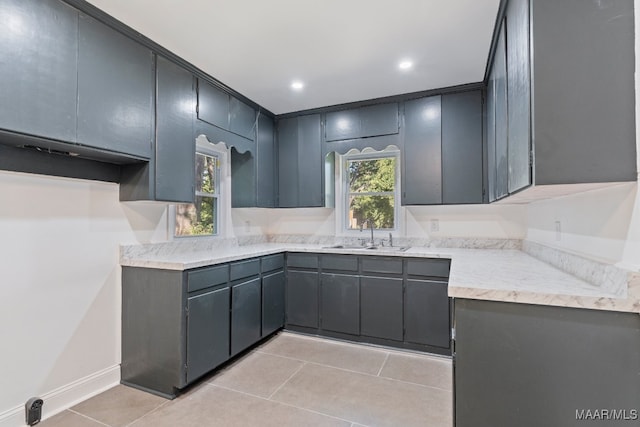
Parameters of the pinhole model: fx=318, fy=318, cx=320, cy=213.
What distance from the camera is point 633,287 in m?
1.12

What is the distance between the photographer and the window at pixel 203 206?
313cm

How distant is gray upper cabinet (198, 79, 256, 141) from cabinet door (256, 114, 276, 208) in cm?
17

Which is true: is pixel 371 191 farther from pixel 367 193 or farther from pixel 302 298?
pixel 302 298

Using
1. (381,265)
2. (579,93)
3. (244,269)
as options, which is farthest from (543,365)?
(244,269)

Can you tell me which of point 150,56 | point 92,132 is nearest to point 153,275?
point 92,132

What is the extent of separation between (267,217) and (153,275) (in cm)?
213

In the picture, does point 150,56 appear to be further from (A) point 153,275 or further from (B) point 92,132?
(A) point 153,275

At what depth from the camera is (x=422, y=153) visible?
333 centimetres

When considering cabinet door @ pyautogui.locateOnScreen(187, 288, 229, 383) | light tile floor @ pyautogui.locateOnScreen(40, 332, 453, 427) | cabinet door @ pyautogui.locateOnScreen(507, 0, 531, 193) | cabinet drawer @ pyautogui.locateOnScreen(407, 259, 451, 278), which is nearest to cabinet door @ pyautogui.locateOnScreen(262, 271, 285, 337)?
light tile floor @ pyautogui.locateOnScreen(40, 332, 453, 427)

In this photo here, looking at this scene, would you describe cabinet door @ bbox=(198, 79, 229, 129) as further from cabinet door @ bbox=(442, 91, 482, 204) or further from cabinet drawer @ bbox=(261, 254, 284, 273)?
cabinet door @ bbox=(442, 91, 482, 204)

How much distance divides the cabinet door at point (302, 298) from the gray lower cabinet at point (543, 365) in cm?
211

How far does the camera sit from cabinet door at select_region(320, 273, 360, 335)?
A: 3188mm

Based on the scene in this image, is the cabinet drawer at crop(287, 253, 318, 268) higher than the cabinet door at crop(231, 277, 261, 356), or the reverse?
the cabinet drawer at crop(287, 253, 318, 268)

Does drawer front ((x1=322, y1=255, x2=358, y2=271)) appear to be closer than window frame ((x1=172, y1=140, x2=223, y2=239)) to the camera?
Yes
